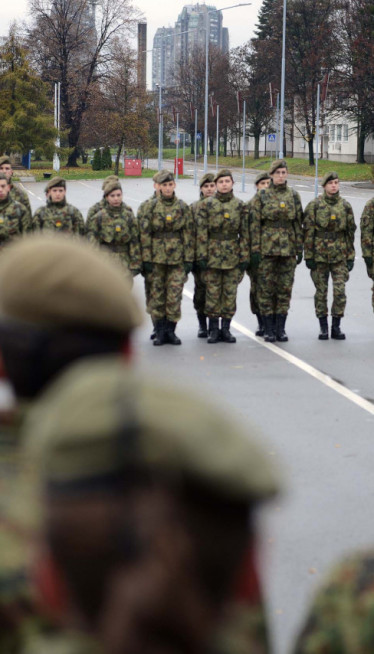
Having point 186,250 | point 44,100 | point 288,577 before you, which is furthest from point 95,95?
point 288,577

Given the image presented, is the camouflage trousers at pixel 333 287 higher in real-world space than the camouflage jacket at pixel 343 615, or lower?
lower

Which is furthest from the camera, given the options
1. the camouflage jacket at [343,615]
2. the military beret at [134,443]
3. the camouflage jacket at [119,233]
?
the camouflage jacket at [119,233]

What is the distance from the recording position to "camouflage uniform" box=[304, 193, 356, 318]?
12570 mm

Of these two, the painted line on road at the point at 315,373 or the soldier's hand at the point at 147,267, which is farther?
the soldier's hand at the point at 147,267

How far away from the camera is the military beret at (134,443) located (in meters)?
1.11

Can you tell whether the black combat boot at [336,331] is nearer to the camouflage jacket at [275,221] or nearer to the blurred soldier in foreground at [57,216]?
the camouflage jacket at [275,221]

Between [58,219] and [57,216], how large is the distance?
37mm

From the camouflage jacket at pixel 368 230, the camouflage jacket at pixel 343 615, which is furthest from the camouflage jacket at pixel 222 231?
the camouflage jacket at pixel 343 615

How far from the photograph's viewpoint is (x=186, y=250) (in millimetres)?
12664

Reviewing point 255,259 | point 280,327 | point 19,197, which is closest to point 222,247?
point 255,259

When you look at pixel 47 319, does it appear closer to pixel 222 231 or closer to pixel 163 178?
pixel 163 178

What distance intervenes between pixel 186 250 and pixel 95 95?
72.4 m

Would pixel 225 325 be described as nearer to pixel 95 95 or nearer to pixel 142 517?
pixel 142 517

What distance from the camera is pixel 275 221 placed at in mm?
12727
